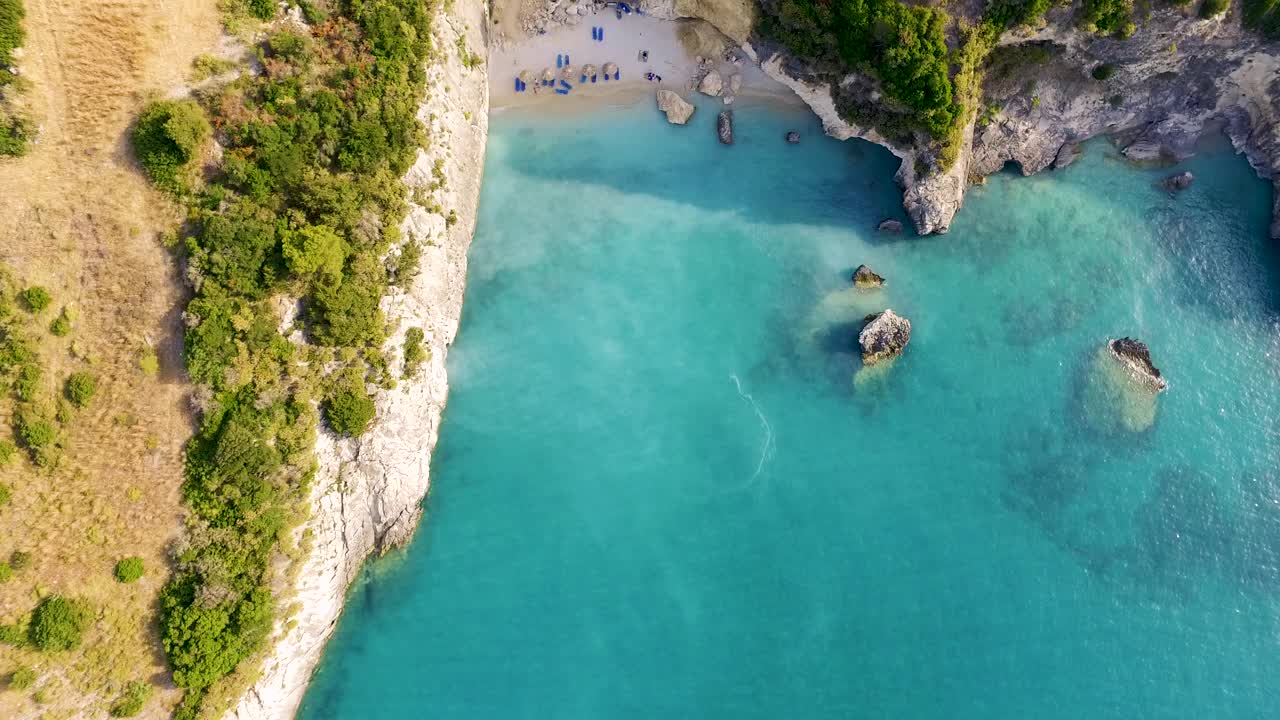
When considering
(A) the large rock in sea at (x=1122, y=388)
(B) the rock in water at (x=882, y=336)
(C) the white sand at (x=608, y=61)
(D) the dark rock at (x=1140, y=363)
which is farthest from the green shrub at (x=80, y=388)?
(D) the dark rock at (x=1140, y=363)

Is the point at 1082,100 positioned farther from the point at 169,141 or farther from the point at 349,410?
the point at 169,141

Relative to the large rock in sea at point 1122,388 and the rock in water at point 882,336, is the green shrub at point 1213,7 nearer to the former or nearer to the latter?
the large rock in sea at point 1122,388

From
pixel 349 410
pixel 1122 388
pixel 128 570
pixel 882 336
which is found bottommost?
pixel 128 570

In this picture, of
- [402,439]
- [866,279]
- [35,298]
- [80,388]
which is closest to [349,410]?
[402,439]

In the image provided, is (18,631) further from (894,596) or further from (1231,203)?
(1231,203)

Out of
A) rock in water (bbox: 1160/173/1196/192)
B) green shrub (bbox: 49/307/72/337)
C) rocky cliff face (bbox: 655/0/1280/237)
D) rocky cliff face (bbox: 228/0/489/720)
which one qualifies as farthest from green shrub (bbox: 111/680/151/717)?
rock in water (bbox: 1160/173/1196/192)

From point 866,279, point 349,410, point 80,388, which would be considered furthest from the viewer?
point 866,279

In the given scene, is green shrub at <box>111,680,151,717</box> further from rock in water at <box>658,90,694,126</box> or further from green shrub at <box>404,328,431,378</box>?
rock in water at <box>658,90,694,126</box>
